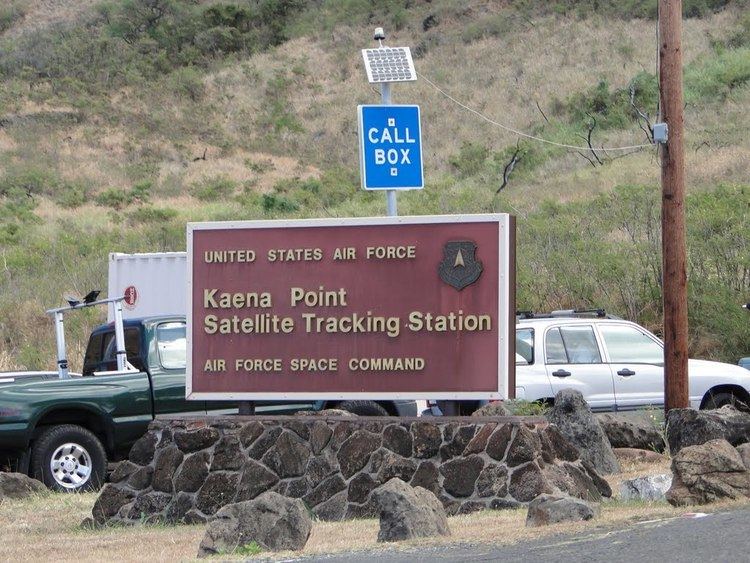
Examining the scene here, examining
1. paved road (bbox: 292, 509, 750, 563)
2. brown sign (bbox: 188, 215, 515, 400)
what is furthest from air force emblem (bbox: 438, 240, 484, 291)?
paved road (bbox: 292, 509, 750, 563)

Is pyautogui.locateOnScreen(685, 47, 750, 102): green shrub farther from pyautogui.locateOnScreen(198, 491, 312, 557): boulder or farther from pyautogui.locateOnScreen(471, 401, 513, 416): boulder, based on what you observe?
pyautogui.locateOnScreen(198, 491, 312, 557): boulder

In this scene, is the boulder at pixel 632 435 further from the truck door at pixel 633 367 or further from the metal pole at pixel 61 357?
the metal pole at pixel 61 357

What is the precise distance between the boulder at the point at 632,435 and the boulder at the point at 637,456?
21 cm

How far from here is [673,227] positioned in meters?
14.9

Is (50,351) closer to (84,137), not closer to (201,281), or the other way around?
(201,281)

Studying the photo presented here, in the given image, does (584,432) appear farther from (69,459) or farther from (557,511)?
(69,459)

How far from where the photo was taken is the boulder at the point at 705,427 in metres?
12.9

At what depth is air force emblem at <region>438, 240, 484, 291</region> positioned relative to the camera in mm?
11836

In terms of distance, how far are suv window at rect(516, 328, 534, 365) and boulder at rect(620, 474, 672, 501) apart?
5349 millimetres

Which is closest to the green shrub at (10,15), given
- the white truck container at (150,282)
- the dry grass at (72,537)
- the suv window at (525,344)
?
the white truck container at (150,282)

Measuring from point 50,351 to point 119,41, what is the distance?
168 ft

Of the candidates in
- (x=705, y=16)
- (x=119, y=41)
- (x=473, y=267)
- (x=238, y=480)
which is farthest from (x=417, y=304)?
(x=119, y=41)

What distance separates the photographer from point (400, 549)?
9031 mm

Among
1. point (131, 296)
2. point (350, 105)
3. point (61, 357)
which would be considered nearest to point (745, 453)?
point (61, 357)
